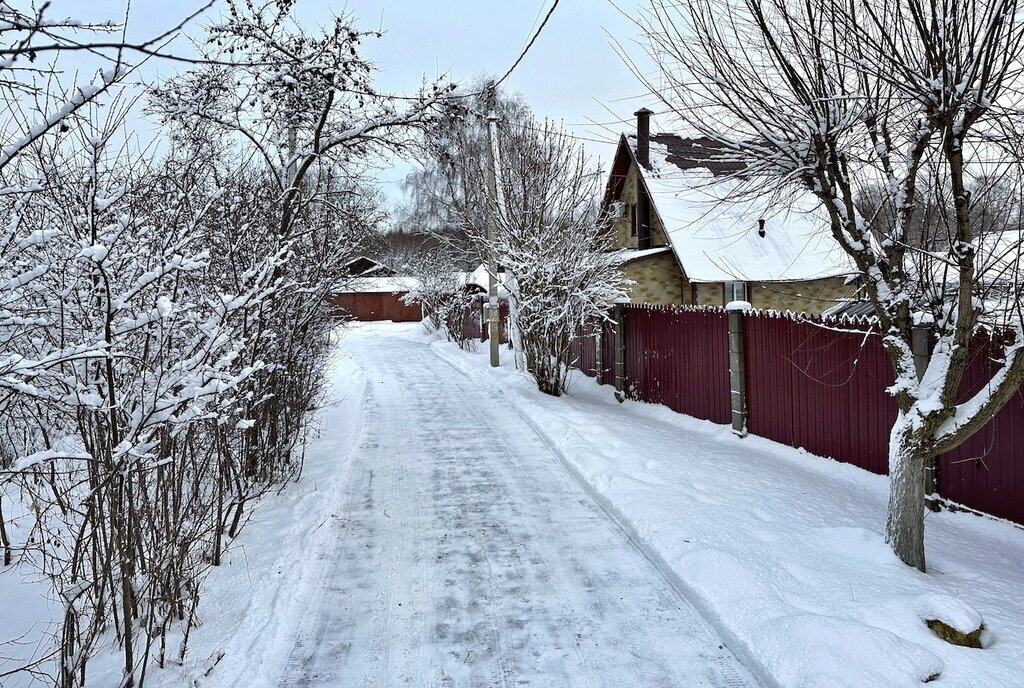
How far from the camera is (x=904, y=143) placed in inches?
204

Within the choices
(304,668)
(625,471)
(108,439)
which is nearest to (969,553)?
(625,471)

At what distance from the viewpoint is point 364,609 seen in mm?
4594

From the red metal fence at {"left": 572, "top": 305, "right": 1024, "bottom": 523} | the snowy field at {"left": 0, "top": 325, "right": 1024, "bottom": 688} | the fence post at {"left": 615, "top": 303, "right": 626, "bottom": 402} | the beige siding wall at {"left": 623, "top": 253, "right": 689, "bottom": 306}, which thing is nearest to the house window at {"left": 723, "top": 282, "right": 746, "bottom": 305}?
the beige siding wall at {"left": 623, "top": 253, "right": 689, "bottom": 306}

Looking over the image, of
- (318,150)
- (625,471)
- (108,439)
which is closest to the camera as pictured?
(108,439)

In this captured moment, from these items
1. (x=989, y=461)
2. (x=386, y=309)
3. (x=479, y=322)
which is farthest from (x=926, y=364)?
(x=386, y=309)

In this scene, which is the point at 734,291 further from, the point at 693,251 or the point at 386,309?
the point at 386,309

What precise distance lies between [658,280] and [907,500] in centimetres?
1567

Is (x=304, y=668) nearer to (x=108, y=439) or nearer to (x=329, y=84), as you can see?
(x=108, y=439)

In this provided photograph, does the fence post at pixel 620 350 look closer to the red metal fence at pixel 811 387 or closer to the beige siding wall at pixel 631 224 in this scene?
the red metal fence at pixel 811 387

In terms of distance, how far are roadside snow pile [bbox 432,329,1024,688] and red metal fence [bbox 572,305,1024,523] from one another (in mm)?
244

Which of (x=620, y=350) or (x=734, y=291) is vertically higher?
(x=734, y=291)

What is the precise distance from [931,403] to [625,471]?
322 centimetres

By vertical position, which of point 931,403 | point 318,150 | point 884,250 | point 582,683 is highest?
point 318,150

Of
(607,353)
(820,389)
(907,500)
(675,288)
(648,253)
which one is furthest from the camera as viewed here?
(675,288)
